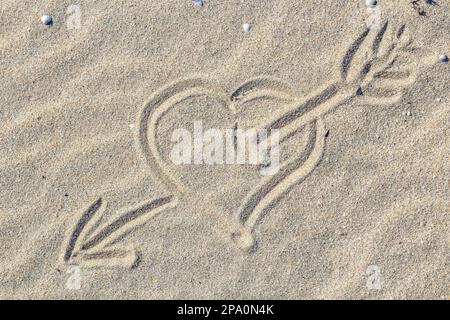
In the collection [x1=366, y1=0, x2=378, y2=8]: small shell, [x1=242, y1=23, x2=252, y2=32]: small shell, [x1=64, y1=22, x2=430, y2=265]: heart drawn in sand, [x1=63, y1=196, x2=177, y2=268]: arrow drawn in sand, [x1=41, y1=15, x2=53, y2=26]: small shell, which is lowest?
[x1=63, y1=196, x2=177, y2=268]: arrow drawn in sand

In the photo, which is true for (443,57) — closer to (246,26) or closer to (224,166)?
(246,26)

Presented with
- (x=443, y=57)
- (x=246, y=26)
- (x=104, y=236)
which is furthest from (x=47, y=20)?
(x=443, y=57)

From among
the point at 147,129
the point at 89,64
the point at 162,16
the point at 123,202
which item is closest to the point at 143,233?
the point at 123,202

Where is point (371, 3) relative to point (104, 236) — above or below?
above

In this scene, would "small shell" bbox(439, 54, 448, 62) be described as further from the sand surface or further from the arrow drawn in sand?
the arrow drawn in sand

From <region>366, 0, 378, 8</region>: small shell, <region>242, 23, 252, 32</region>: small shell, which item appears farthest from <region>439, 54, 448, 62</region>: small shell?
<region>242, 23, 252, 32</region>: small shell

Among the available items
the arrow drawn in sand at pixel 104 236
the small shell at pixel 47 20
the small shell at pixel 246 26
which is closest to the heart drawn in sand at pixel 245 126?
the arrow drawn in sand at pixel 104 236

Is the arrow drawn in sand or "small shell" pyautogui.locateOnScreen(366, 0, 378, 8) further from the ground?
"small shell" pyautogui.locateOnScreen(366, 0, 378, 8)
